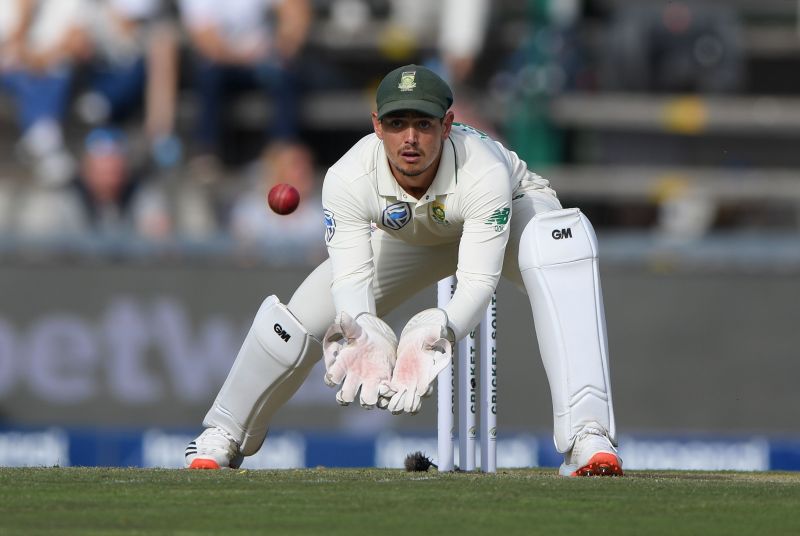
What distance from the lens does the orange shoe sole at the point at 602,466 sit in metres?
5.11

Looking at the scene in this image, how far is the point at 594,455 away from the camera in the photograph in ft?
16.8

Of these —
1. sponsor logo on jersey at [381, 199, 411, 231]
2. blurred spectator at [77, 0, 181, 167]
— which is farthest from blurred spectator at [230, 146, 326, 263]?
sponsor logo on jersey at [381, 199, 411, 231]

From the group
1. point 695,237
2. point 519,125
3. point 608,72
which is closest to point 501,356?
point 695,237

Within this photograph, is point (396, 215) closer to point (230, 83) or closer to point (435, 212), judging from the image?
point (435, 212)

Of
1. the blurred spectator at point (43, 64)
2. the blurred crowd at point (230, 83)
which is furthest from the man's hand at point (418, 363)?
the blurred spectator at point (43, 64)

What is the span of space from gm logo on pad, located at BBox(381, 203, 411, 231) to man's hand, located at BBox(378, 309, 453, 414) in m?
0.55

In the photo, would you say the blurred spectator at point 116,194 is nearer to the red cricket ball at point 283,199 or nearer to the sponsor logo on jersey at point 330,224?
the red cricket ball at point 283,199

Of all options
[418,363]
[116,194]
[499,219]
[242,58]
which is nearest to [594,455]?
[418,363]

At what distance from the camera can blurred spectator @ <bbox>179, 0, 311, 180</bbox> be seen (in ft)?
37.3

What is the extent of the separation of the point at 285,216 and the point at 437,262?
481 cm

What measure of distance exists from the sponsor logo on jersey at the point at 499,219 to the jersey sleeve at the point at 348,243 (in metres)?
0.42

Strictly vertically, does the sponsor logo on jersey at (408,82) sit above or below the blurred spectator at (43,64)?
below

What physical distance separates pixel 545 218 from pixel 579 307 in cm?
34

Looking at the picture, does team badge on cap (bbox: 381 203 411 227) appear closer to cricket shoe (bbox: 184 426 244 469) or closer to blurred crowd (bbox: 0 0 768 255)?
cricket shoe (bbox: 184 426 244 469)
